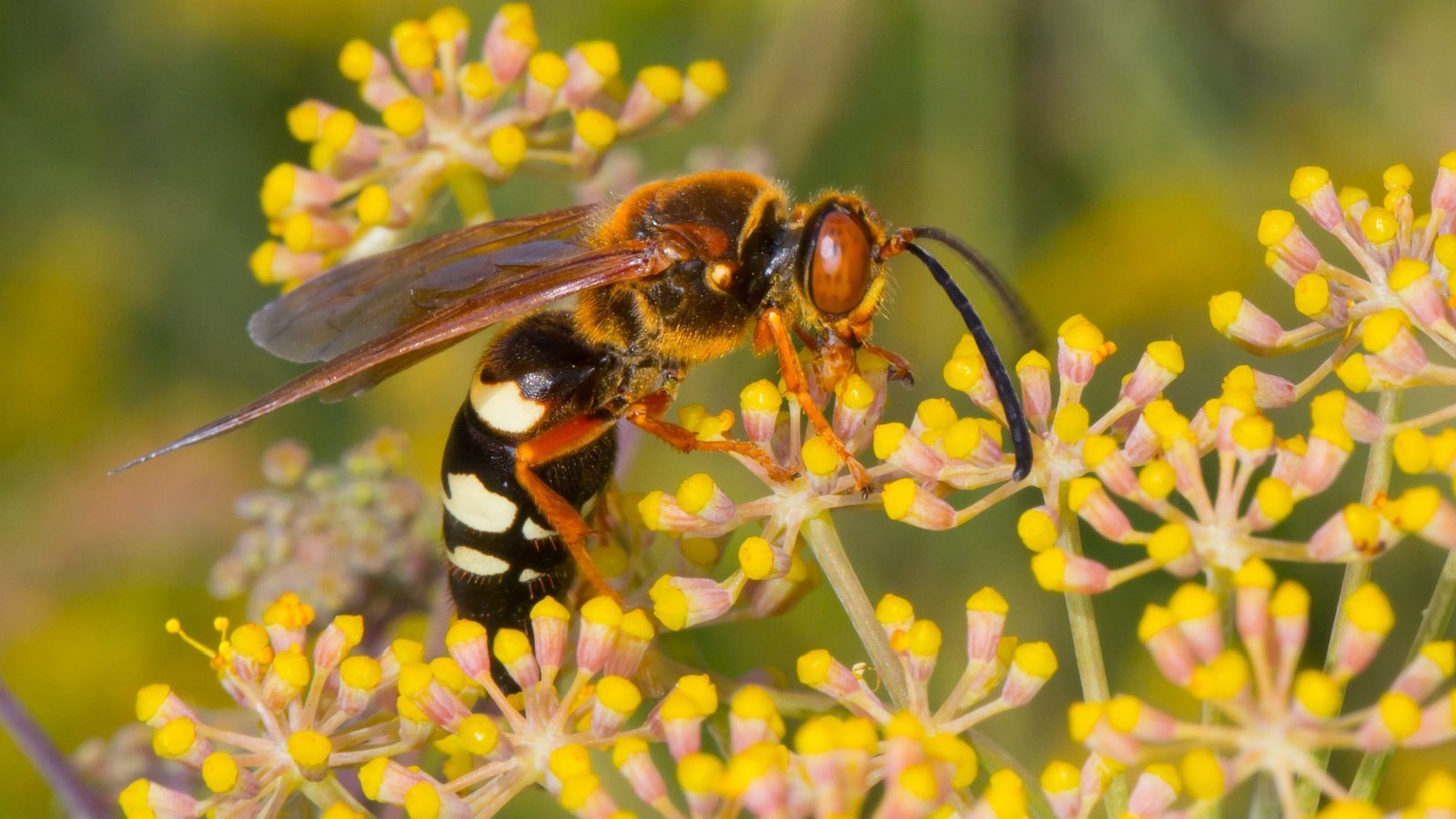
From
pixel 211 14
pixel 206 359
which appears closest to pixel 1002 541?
pixel 206 359

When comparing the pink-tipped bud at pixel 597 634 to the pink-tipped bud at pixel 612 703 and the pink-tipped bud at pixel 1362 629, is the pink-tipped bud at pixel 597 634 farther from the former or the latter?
the pink-tipped bud at pixel 1362 629

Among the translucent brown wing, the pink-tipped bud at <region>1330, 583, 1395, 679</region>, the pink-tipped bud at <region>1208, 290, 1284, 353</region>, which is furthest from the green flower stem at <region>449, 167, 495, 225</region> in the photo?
the pink-tipped bud at <region>1330, 583, 1395, 679</region>

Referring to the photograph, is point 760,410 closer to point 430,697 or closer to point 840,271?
point 840,271

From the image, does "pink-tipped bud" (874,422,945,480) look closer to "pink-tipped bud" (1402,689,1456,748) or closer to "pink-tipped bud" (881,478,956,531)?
"pink-tipped bud" (881,478,956,531)

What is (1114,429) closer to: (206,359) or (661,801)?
(661,801)

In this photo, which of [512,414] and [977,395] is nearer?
[977,395]

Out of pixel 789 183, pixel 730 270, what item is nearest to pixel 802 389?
pixel 730 270

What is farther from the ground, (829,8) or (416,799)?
(829,8)
